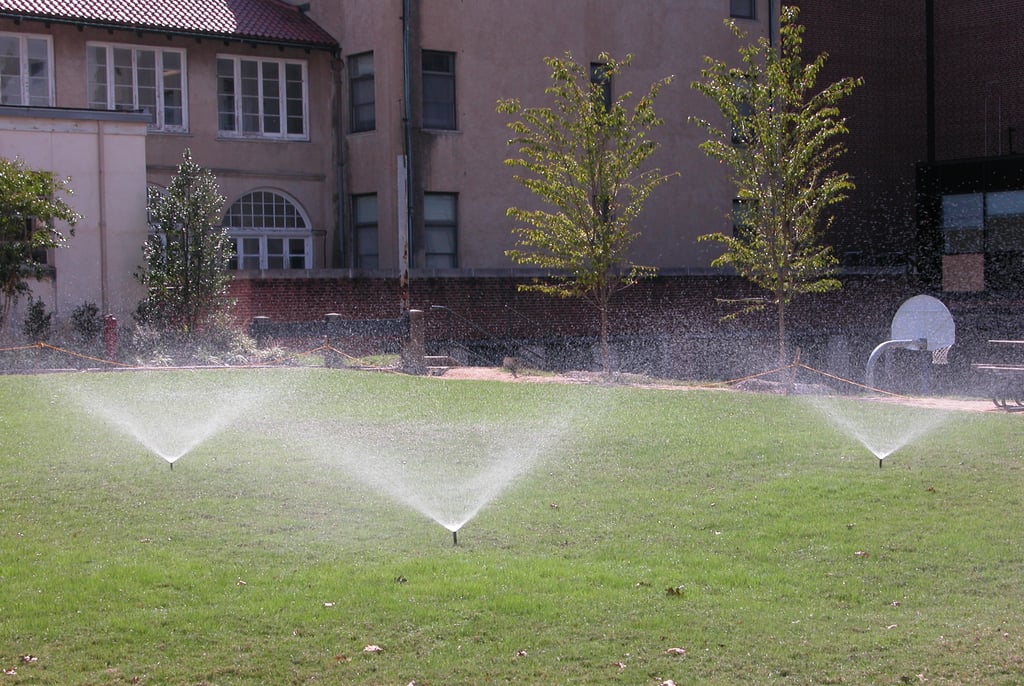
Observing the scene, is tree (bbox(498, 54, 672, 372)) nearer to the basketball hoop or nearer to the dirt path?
the dirt path

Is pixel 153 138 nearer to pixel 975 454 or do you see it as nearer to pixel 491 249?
pixel 491 249

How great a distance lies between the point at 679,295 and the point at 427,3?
9725mm

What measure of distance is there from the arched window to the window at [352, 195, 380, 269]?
1262mm

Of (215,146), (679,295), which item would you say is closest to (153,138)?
(215,146)

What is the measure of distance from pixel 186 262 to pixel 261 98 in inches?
353

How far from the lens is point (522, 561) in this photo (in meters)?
9.23

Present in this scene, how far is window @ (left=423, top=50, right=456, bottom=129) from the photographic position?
32562 mm

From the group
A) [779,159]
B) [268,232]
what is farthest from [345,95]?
[779,159]

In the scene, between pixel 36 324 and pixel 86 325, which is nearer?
pixel 36 324

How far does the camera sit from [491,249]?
33.5m

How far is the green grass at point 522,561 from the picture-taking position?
7348 millimetres

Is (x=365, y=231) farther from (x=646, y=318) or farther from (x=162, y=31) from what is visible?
(x=646, y=318)

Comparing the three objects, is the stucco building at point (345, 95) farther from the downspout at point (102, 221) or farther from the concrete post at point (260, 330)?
the concrete post at point (260, 330)

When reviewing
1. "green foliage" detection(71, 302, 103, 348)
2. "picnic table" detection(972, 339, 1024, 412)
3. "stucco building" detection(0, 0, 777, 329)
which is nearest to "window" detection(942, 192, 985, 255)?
"stucco building" detection(0, 0, 777, 329)
